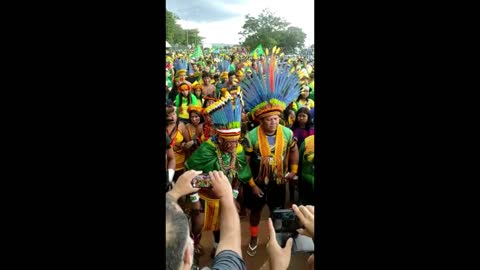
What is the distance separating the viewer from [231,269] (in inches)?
61.8

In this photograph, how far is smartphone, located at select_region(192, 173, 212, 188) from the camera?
1809 millimetres

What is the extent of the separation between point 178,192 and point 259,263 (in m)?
0.43

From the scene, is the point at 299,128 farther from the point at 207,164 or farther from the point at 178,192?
the point at 178,192

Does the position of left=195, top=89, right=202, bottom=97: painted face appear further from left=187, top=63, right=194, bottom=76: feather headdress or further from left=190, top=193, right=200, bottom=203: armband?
left=190, top=193, right=200, bottom=203: armband

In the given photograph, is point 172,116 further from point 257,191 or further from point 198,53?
point 257,191

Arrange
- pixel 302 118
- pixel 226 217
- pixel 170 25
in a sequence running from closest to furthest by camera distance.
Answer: pixel 170 25 → pixel 226 217 → pixel 302 118

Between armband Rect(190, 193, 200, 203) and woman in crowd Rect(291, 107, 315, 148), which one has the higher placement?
woman in crowd Rect(291, 107, 315, 148)

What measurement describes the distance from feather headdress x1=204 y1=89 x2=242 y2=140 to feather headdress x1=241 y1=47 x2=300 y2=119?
6cm

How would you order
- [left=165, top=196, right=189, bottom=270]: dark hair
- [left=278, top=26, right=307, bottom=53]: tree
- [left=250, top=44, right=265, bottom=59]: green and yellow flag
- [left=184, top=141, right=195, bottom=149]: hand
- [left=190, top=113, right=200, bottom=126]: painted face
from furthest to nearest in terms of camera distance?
[left=184, top=141, right=195, bottom=149]: hand < [left=190, top=113, right=200, bottom=126]: painted face < [left=250, top=44, right=265, bottom=59]: green and yellow flag < [left=278, top=26, right=307, bottom=53]: tree < [left=165, top=196, right=189, bottom=270]: dark hair

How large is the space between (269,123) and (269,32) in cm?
41

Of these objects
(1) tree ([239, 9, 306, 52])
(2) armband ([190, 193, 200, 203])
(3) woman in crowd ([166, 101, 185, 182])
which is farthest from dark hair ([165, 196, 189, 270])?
(1) tree ([239, 9, 306, 52])

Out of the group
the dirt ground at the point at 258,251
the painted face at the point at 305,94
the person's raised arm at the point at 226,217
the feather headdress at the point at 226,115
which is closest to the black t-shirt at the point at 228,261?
the person's raised arm at the point at 226,217

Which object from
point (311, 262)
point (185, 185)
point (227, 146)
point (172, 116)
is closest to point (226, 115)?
point (227, 146)

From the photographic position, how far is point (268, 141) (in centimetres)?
202
